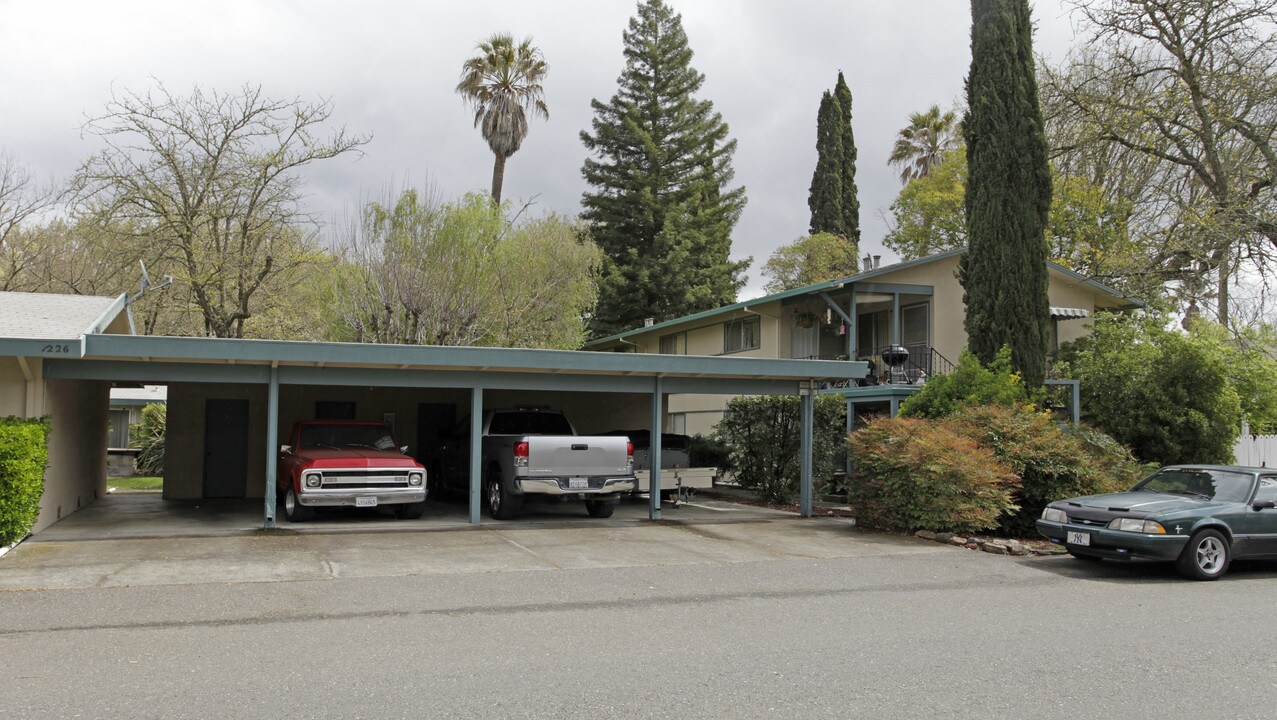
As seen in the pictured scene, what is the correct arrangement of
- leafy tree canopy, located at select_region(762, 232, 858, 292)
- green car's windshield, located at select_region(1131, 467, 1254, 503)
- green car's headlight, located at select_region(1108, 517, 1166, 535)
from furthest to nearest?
leafy tree canopy, located at select_region(762, 232, 858, 292)
green car's windshield, located at select_region(1131, 467, 1254, 503)
green car's headlight, located at select_region(1108, 517, 1166, 535)

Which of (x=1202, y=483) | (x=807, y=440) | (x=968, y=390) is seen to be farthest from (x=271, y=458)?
(x=1202, y=483)

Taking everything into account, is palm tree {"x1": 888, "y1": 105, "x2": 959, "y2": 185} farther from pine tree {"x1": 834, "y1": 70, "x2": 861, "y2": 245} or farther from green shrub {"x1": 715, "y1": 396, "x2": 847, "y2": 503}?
green shrub {"x1": 715, "y1": 396, "x2": 847, "y2": 503}

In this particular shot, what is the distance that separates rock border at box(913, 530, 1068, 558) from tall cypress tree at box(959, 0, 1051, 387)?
22.2 feet

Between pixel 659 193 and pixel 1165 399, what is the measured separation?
87.2ft

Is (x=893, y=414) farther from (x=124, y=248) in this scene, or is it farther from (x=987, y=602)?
(x=124, y=248)

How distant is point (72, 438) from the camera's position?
1525 centimetres

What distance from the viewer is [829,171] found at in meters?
41.6

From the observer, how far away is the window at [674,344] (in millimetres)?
31109

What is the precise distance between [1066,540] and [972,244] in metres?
10.4

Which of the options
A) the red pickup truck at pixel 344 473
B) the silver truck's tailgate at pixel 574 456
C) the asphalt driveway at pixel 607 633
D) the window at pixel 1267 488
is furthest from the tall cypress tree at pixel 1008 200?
the red pickup truck at pixel 344 473

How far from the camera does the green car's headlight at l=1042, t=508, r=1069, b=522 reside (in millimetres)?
11531

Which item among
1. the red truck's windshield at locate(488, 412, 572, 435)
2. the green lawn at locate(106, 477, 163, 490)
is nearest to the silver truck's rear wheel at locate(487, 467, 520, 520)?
the red truck's windshield at locate(488, 412, 572, 435)

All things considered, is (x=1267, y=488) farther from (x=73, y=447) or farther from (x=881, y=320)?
(x=73, y=447)

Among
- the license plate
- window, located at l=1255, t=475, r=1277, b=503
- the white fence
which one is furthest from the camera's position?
the white fence
